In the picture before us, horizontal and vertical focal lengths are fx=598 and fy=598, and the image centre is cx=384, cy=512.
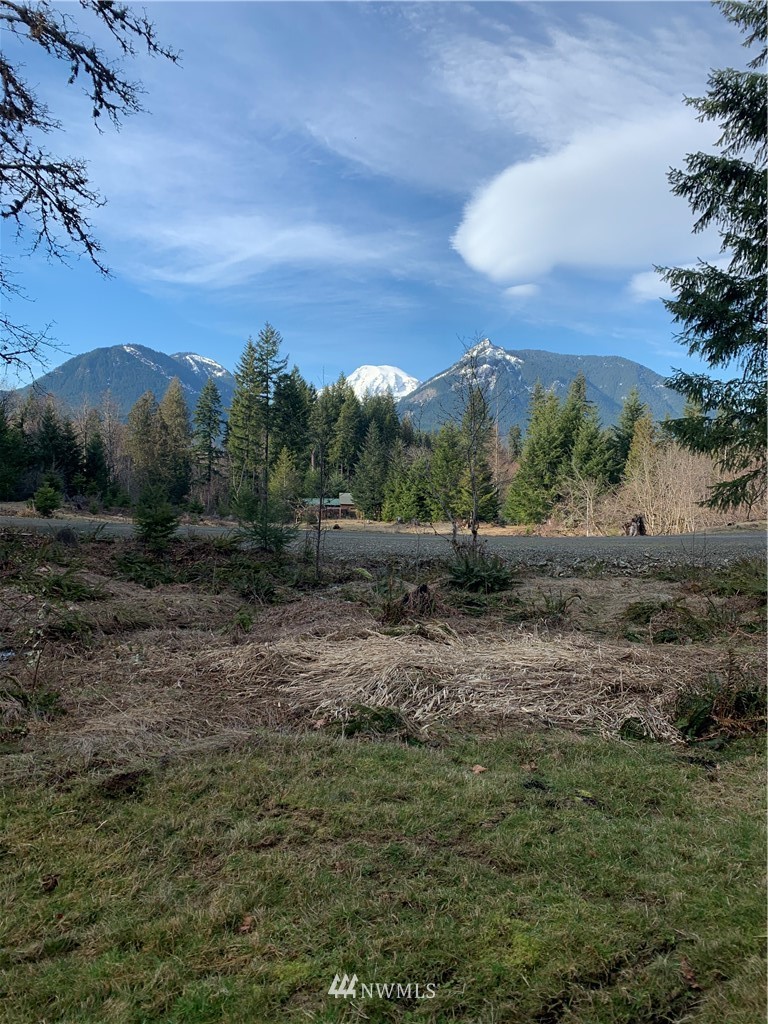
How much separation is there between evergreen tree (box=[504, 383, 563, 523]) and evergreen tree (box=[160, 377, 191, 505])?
2584 cm

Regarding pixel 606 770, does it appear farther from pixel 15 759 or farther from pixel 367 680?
pixel 15 759

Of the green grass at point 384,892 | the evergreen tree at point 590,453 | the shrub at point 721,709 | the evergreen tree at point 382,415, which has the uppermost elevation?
the evergreen tree at point 382,415

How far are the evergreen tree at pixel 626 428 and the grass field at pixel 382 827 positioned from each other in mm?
45523

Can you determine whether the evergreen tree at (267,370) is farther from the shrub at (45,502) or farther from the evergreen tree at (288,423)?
the shrub at (45,502)

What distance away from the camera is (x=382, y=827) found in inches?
105

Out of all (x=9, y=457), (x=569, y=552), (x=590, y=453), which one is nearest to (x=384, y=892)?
(x=569, y=552)

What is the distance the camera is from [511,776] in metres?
3.19

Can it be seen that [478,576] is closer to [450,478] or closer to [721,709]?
[450,478]

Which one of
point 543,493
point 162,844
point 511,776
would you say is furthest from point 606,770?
point 543,493

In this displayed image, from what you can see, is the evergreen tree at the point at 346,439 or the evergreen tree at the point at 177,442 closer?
the evergreen tree at the point at 177,442

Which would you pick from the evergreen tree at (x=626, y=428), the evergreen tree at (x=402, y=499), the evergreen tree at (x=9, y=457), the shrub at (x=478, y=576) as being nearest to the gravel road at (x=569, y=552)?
the shrub at (x=478, y=576)

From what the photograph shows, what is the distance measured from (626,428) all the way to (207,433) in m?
38.1

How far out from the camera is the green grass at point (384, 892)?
1738 mm

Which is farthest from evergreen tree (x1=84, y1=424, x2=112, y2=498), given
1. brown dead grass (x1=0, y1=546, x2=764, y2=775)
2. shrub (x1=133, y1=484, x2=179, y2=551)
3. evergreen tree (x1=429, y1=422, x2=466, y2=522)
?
brown dead grass (x1=0, y1=546, x2=764, y2=775)
